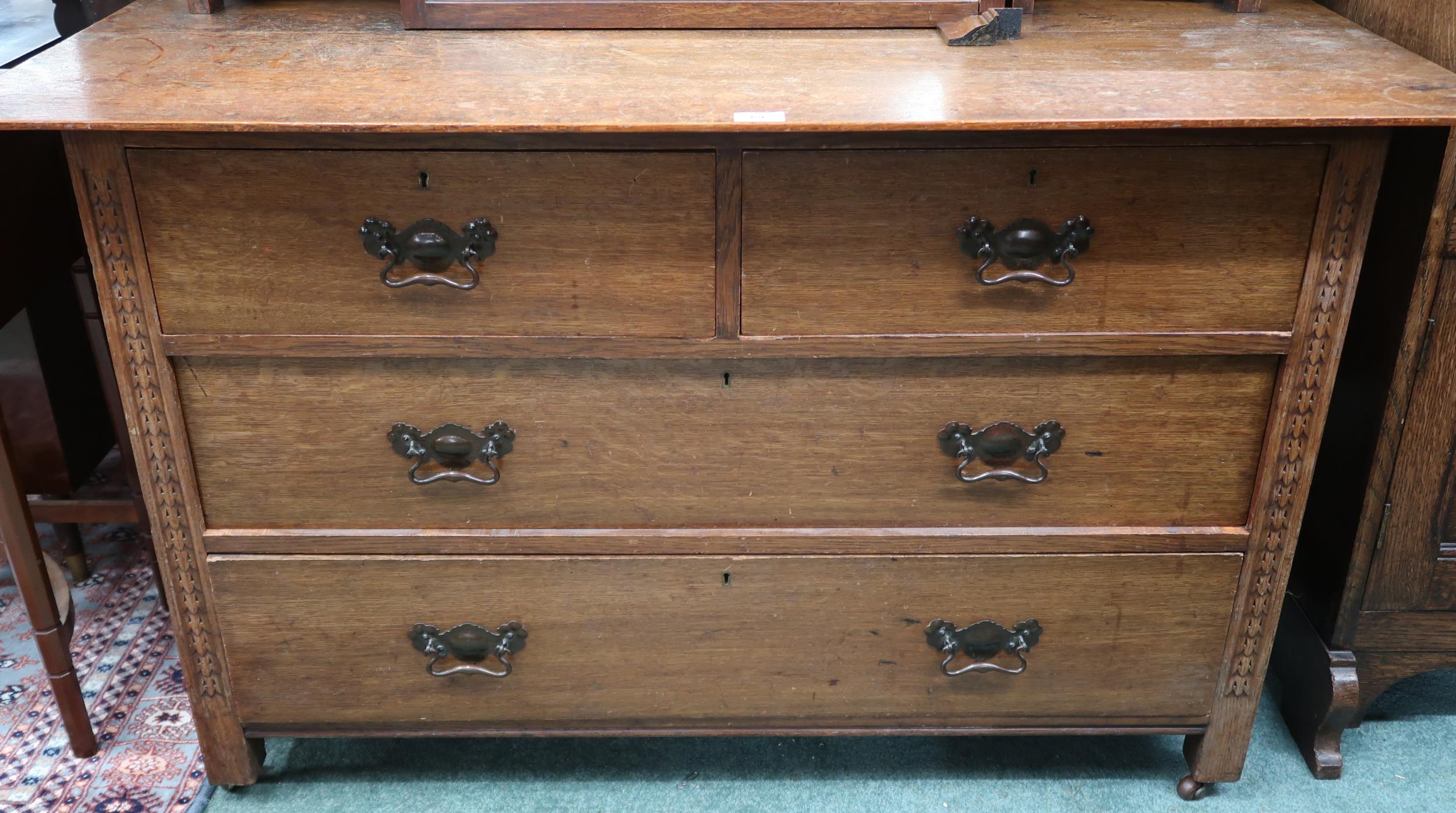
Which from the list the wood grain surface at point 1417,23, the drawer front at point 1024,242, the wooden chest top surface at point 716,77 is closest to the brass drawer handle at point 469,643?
the drawer front at point 1024,242

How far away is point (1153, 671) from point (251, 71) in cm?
128

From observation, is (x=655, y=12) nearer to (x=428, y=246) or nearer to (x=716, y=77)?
(x=716, y=77)

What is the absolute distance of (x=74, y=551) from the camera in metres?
2.03

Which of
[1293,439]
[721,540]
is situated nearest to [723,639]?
[721,540]

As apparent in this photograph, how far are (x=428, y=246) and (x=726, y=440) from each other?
1.29 feet

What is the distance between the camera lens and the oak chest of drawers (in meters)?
1.25

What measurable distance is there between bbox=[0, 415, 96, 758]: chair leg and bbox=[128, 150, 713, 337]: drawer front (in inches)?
17.0

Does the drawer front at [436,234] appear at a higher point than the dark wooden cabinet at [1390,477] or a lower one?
higher

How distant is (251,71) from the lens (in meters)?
1.33

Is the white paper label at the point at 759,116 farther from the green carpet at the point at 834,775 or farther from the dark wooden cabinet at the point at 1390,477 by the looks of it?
the green carpet at the point at 834,775

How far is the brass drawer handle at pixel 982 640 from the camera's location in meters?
1.51

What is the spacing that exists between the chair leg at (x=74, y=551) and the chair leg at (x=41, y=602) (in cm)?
33

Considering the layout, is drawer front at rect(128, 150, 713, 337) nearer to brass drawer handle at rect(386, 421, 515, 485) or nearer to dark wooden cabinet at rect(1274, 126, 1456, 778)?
brass drawer handle at rect(386, 421, 515, 485)

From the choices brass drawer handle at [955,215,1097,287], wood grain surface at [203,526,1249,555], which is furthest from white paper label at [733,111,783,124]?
wood grain surface at [203,526,1249,555]
